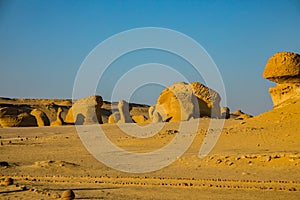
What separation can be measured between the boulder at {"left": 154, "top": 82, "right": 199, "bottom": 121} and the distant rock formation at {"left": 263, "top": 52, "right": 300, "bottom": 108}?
7511mm

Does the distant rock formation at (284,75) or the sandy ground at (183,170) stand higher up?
the distant rock formation at (284,75)

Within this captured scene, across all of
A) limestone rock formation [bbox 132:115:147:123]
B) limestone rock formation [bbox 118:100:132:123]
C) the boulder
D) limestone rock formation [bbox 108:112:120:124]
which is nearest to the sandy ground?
the boulder

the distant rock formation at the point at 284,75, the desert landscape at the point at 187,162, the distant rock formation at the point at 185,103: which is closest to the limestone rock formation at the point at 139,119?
the distant rock formation at the point at 185,103

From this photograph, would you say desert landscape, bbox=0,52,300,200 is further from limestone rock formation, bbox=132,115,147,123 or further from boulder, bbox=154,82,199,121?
limestone rock formation, bbox=132,115,147,123

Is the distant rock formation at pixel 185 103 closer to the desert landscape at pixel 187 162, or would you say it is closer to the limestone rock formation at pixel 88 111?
the desert landscape at pixel 187 162

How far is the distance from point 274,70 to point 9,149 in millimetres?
11403

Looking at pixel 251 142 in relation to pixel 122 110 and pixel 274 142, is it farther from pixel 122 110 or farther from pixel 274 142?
pixel 122 110

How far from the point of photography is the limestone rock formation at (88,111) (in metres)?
31.6

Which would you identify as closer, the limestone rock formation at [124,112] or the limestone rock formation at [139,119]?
the limestone rock formation at [124,112]

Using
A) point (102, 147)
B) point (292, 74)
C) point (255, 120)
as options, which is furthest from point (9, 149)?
point (292, 74)

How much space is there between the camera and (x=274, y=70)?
18719 mm

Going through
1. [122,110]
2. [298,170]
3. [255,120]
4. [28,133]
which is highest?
[122,110]

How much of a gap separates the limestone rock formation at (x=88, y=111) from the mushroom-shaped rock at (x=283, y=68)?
1573cm

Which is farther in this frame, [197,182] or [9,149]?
[9,149]
